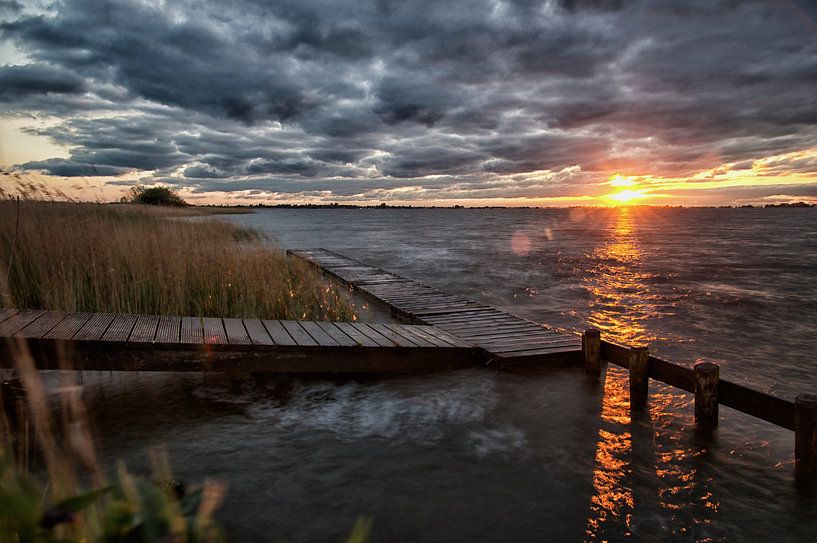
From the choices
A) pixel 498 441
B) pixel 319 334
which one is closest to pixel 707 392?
pixel 498 441

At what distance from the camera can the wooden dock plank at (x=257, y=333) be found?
250 inches

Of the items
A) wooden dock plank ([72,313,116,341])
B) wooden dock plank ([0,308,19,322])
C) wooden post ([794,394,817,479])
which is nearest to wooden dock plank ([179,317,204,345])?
wooden dock plank ([72,313,116,341])

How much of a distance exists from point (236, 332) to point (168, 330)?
0.78 m

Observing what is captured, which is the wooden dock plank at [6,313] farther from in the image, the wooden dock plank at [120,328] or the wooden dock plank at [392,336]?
the wooden dock plank at [392,336]

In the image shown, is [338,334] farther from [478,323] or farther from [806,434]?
[806,434]

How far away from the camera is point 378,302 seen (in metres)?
12.5

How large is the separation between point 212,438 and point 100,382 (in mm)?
2438

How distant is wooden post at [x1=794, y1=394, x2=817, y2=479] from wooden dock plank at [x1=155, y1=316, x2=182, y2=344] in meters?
6.20

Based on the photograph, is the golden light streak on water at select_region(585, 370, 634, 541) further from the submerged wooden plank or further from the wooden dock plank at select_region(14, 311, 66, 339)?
the submerged wooden plank

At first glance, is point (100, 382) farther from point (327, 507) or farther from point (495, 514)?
point (495, 514)

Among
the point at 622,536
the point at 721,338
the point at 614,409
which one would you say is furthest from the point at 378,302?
the point at 622,536

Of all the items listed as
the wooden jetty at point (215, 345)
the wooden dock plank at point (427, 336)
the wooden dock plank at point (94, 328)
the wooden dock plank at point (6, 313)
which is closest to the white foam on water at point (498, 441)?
the wooden jetty at point (215, 345)

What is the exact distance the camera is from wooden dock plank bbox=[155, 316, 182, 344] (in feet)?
19.4

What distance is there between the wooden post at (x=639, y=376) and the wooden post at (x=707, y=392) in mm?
682
